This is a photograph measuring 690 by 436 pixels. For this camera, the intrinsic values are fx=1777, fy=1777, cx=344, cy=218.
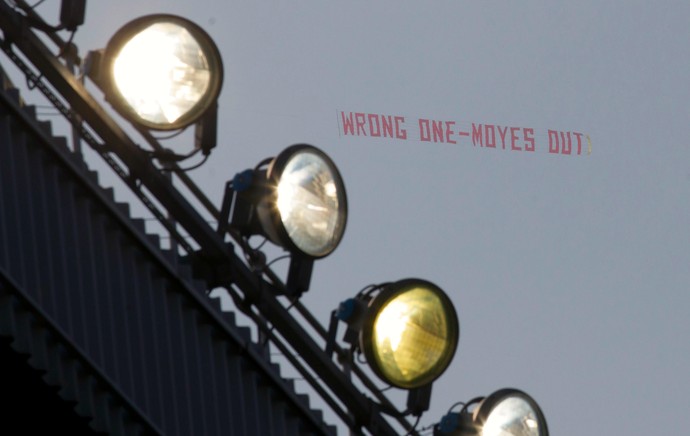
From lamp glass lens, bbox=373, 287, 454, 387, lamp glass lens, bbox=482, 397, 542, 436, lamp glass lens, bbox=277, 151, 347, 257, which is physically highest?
lamp glass lens, bbox=277, 151, 347, 257

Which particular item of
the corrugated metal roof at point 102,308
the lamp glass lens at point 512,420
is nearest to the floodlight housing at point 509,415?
the lamp glass lens at point 512,420

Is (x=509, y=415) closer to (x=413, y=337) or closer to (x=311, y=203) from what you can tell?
(x=413, y=337)

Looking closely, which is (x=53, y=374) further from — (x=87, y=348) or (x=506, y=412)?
(x=506, y=412)

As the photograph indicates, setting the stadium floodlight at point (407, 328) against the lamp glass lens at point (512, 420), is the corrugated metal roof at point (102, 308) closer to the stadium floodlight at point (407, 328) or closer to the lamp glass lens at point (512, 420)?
the stadium floodlight at point (407, 328)

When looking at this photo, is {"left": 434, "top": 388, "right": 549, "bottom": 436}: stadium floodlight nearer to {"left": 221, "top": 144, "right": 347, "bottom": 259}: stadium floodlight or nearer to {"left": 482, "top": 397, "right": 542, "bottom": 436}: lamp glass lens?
{"left": 482, "top": 397, "right": 542, "bottom": 436}: lamp glass lens

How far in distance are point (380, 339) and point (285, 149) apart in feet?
2.84

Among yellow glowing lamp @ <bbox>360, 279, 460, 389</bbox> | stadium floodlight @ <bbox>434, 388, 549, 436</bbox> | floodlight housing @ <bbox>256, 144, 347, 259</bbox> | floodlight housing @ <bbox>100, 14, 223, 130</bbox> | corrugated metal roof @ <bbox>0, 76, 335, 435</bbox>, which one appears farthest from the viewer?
stadium floodlight @ <bbox>434, 388, 549, 436</bbox>

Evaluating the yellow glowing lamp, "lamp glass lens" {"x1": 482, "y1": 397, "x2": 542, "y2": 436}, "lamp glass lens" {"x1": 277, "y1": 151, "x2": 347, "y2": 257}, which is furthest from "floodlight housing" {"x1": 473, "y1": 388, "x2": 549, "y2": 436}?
"lamp glass lens" {"x1": 277, "y1": 151, "x2": 347, "y2": 257}

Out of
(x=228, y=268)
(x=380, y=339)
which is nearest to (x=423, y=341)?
(x=380, y=339)

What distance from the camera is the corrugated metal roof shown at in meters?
6.44

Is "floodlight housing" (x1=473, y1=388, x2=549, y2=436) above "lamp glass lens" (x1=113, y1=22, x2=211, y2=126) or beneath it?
beneath

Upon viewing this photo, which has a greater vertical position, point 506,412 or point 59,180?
point 59,180

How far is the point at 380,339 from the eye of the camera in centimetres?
711

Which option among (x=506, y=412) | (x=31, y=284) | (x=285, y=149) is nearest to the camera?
(x=31, y=284)
